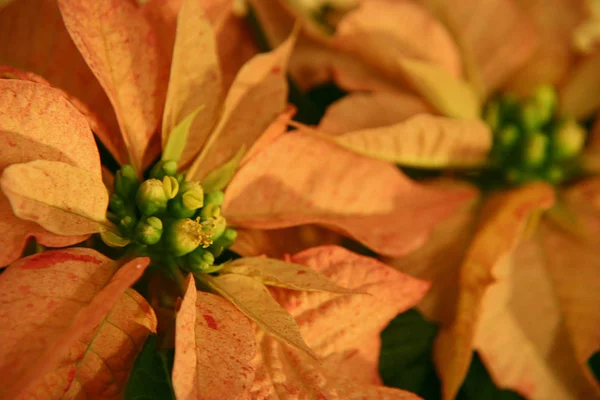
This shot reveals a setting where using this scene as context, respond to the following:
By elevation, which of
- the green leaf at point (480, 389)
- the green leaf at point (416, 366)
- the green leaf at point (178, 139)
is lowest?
the green leaf at point (480, 389)

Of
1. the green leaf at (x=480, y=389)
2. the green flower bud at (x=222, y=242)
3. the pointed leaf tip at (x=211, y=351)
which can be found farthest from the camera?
the green leaf at (x=480, y=389)

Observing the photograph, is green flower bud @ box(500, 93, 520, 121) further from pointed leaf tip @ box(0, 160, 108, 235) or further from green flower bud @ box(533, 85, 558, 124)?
pointed leaf tip @ box(0, 160, 108, 235)

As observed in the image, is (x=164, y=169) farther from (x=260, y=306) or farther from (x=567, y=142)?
(x=567, y=142)

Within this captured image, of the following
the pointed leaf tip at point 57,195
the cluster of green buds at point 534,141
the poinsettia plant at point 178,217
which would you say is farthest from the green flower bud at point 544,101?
the pointed leaf tip at point 57,195

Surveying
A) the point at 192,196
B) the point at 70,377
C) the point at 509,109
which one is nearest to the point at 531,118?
the point at 509,109

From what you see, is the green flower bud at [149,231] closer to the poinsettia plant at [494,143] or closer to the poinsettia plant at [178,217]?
the poinsettia plant at [178,217]

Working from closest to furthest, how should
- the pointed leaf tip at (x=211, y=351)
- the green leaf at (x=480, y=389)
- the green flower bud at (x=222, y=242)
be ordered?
1. the pointed leaf tip at (x=211, y=351)
2. the green flower bud at (x=222, y=242)
3. the green leaf at (x=480, y=389)

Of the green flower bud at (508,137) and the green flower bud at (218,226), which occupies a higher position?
the green flower bud at (218,226)

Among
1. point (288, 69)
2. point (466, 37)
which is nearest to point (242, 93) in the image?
point (288, 69)
